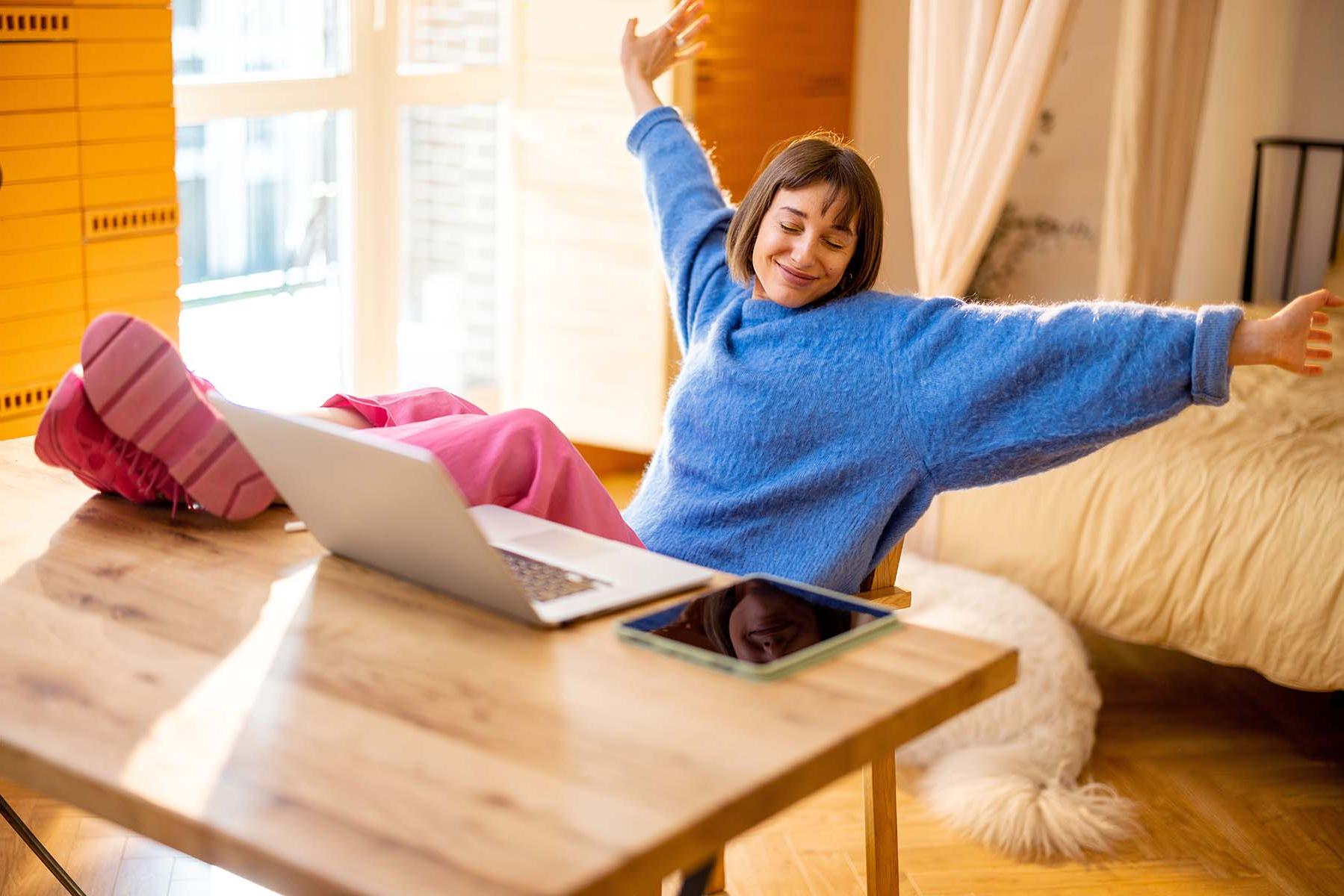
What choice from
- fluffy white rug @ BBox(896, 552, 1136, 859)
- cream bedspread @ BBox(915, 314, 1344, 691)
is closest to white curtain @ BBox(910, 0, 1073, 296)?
cream bedspread @ BBox(915, 314, 1344, 691)

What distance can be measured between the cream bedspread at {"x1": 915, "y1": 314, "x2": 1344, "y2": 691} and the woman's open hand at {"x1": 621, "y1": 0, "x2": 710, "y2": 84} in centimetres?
107

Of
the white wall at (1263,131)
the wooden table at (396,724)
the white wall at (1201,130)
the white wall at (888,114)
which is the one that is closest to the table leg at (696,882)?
the wooden table at (396,724)

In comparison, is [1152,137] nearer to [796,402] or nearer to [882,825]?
[796,402]

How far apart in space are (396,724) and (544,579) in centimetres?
28

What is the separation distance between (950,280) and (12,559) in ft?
6.45

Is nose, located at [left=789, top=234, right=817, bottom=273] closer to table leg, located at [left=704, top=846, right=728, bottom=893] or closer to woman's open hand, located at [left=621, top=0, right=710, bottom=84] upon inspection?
woman's open hand, located at [left=621, top=0, right=710, bottom=84]

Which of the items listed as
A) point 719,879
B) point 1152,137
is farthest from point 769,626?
point 1152,137

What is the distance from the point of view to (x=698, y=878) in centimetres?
112

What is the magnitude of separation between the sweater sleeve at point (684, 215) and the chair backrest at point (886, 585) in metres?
0.40

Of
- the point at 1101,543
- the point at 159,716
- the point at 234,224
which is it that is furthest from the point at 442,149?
the point at 159,716

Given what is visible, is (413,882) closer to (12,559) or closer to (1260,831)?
(12,559)

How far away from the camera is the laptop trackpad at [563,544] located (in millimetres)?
1323

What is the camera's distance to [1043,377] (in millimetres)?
1597

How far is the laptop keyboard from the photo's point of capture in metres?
1.23
